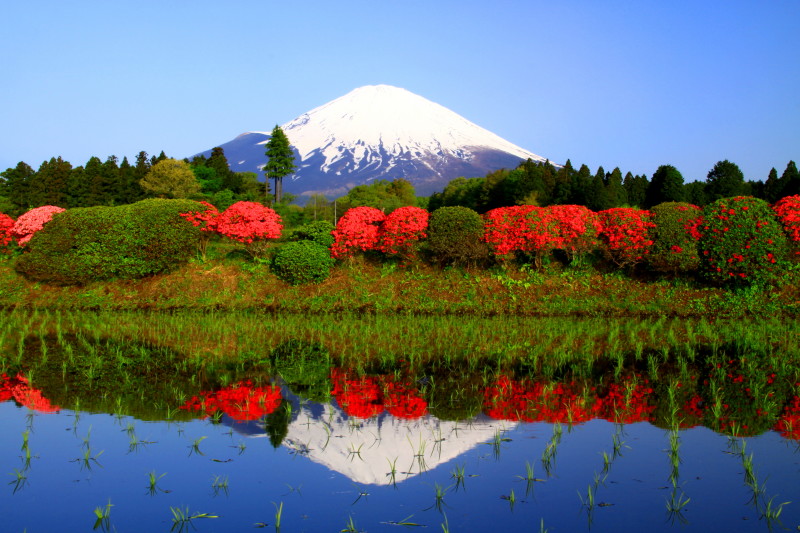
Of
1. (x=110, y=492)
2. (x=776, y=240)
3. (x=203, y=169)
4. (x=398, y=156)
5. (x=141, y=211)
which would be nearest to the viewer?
(x=110, y=492)

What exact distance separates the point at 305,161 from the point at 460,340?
12922 centimetres

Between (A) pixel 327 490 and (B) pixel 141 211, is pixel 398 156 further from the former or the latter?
(A) pixel 327 490

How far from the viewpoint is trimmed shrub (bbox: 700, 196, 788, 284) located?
673 inches

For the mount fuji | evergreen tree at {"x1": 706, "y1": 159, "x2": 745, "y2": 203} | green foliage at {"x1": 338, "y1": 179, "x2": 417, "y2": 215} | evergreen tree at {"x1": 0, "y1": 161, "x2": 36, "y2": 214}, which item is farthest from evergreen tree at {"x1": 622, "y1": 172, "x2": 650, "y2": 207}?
the mount fuji

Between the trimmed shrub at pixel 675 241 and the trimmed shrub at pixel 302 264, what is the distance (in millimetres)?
9818

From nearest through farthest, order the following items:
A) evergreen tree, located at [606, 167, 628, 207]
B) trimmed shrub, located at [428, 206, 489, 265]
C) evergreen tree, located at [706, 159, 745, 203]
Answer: trimmed shrub, located at [428, 206, 489, 265], evergreen tree, located at [706, 159, 745, 203], evergreen tree, located at [606, 167, 628, 207]

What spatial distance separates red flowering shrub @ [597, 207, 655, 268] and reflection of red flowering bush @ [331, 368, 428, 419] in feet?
39.2

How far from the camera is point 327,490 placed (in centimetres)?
520

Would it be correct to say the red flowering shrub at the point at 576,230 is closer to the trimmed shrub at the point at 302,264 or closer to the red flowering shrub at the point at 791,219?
the red flowering shrub at the point at 791,219

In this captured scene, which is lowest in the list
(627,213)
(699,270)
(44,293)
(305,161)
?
(44,293)

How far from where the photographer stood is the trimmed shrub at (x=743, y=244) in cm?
1709

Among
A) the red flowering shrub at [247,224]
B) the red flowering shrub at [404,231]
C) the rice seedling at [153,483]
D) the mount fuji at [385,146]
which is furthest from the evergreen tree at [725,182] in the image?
the mount fuji at [385,146]

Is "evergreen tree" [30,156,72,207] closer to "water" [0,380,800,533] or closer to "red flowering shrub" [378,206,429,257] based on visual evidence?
"red flowering shrub" [378,206,429,257]

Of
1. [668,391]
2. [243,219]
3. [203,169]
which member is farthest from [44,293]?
[203,169]
